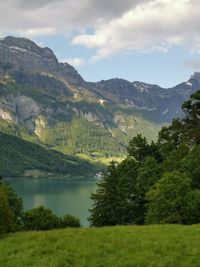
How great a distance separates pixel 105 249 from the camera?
24062 millimetres

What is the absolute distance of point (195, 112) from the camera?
243 ft

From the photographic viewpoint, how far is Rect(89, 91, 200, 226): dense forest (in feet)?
173

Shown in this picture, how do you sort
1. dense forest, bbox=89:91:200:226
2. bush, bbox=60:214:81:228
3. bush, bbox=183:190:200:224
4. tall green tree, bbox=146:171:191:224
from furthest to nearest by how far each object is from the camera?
bush, bbox=60:214:81:228, dense forest, bbox=89:91:200:226, tall green tree, bbox=146:171:191:224, bush, bbox=183:190:200:224

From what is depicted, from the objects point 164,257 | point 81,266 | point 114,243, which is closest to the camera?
point 81,266

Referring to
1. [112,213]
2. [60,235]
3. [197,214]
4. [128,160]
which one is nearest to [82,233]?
[60,235]

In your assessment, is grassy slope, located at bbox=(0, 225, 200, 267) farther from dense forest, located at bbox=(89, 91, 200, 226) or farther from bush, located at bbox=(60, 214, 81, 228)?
bush, located at bbox=(60, 214, 81, 228)

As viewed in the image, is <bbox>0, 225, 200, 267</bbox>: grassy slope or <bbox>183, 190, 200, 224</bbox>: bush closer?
<bbox>0, 225, 200, 267</bbox>: grassy slope

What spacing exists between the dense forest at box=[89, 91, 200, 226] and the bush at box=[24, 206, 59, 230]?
40.2ft

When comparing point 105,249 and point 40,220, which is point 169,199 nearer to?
point 40,220

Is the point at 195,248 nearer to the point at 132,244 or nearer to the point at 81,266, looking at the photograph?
the point at 132,244

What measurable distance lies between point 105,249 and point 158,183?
108 feet

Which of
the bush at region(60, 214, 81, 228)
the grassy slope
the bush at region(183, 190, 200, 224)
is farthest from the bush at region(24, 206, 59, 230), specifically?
the grassy slope

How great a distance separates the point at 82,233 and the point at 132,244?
6.16 m

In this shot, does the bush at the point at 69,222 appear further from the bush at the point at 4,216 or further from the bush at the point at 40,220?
the bush at the point at 4,216
